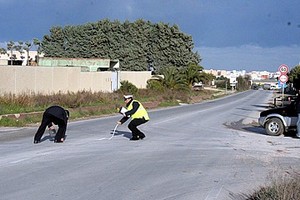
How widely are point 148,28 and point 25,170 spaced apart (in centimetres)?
7273

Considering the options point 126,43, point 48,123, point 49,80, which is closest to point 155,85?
point 49,80

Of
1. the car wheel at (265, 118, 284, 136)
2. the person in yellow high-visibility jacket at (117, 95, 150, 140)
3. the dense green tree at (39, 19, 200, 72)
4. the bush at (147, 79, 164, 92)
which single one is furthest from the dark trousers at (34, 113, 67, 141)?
the dense green tree at (39, 19, 200, 72)

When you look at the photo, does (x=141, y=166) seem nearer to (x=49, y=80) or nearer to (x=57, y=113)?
(x=57, y=113)

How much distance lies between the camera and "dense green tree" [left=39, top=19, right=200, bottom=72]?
7819cm

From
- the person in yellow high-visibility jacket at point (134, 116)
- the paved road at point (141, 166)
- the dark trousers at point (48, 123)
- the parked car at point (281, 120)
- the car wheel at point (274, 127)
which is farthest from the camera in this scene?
the car wheel at point (274, 127)

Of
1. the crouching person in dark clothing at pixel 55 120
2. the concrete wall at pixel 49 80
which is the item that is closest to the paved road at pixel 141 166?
the crouching person in dark clothing at pixel 55 120

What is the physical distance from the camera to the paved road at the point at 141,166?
804 cm

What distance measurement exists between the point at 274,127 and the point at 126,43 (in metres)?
61.9

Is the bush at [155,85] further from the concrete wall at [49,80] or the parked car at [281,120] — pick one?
the parked car at [281,120]

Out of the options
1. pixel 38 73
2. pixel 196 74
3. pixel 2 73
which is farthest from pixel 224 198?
pixel 196 74

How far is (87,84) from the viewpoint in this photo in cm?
4078

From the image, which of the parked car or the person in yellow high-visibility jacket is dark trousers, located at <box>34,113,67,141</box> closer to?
the person in yellow high-visibility jacket

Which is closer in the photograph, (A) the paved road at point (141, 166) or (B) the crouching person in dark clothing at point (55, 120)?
(A) the paved road at point (141, 166)

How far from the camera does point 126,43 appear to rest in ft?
259
